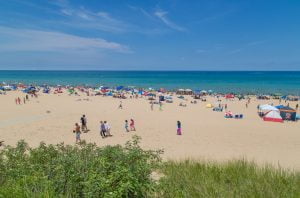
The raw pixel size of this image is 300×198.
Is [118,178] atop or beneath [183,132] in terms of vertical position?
atop

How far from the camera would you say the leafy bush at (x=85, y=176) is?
3695mm

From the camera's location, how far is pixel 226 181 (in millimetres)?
5711

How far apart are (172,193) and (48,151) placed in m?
3.04

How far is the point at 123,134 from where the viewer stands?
52.7ft

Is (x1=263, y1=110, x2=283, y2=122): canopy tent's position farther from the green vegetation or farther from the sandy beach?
the green vegetation

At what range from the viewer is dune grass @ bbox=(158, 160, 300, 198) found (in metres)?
4.66

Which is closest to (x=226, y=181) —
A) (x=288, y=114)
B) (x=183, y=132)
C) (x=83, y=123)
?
(x=183, y=132)

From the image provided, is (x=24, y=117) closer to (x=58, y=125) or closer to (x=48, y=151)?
(x=58, y=125)

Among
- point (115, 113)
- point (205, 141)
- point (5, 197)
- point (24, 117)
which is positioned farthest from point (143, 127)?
point (5, 197)

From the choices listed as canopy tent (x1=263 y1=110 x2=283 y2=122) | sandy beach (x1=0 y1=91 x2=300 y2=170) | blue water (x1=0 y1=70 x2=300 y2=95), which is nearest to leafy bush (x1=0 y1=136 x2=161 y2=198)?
sandy beach (x1=0 y1=91 x2=300 y2=170)

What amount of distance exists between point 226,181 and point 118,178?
9.43 ft

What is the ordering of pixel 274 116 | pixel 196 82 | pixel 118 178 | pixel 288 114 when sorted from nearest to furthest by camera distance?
pixel 118 178
pixel 274 116
pixel 288 114
pixel 196 82

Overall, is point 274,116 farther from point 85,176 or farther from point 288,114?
point 85,176

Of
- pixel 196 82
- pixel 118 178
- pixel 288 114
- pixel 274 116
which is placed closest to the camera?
pixel 118 178
